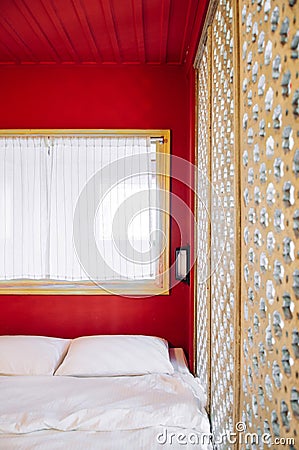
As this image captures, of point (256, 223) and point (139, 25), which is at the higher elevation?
point (139, 25)

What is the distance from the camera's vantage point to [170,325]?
3.23 m

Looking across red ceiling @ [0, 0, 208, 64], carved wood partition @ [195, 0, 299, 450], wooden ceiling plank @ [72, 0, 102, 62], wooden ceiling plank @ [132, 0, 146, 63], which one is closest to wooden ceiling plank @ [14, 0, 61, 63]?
red ceiling @ [0, 0, 208, 64]

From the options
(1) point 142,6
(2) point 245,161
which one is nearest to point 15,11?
(1) point 142,6

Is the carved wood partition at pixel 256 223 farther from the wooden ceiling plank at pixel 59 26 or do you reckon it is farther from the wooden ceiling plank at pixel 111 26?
the wooden ceiling plank at pixel 59 26

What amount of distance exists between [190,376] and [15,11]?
7.67ft

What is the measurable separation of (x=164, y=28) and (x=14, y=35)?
94 cm

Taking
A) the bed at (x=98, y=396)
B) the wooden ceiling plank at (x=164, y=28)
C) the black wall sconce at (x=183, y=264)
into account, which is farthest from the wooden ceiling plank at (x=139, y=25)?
the bed at (x=98, y=396)

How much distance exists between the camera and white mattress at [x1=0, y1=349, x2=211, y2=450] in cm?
185

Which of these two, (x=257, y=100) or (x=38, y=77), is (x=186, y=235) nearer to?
(x=38, y=77)

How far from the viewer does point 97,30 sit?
2615 mm

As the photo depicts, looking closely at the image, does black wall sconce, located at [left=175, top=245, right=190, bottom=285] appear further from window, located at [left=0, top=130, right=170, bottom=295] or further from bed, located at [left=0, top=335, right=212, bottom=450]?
bed, located at [left=0, top=335, right=212, bottom=450]

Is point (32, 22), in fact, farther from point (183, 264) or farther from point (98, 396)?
point (98, 396)

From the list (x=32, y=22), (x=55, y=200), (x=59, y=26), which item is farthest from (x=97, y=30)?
(x=55, y=200)

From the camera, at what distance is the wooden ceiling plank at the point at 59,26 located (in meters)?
2.33
